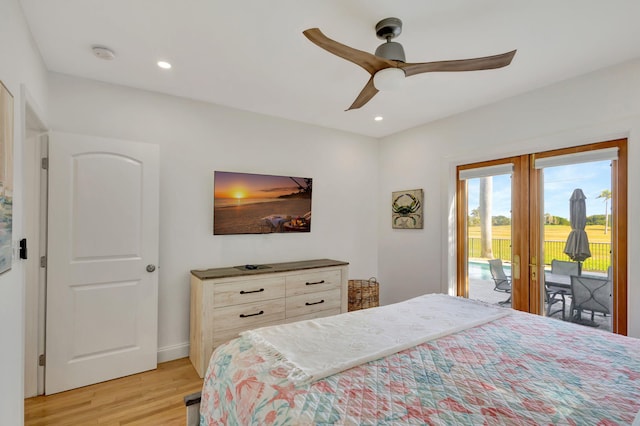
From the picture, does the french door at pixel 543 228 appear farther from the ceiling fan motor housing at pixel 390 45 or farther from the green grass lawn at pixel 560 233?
the ceiling fan motor housing at pixel 390 45

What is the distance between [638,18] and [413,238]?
2.78m

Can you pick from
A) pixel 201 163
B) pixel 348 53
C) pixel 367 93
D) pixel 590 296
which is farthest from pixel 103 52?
pixel 590 296

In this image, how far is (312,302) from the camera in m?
3.47

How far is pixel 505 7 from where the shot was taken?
1827 mm

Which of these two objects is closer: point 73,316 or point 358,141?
point 73,316

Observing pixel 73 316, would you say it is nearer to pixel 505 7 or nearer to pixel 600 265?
pixel 505 7

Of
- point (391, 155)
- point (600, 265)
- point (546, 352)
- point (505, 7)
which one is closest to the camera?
point (546, 352)

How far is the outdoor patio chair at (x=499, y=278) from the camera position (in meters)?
3.29

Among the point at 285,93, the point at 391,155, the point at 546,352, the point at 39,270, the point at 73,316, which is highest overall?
the point at 285,93

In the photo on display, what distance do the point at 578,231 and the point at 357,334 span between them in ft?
7.81

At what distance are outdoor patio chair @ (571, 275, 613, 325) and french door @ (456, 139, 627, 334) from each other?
14 millimetres

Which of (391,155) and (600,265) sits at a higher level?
(391,155)

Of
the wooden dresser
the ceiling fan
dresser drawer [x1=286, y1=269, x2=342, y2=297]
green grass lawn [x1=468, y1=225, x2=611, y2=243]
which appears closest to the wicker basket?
the wooden dresser

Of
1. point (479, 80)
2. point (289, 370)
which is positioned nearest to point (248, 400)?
point (289, 370)
